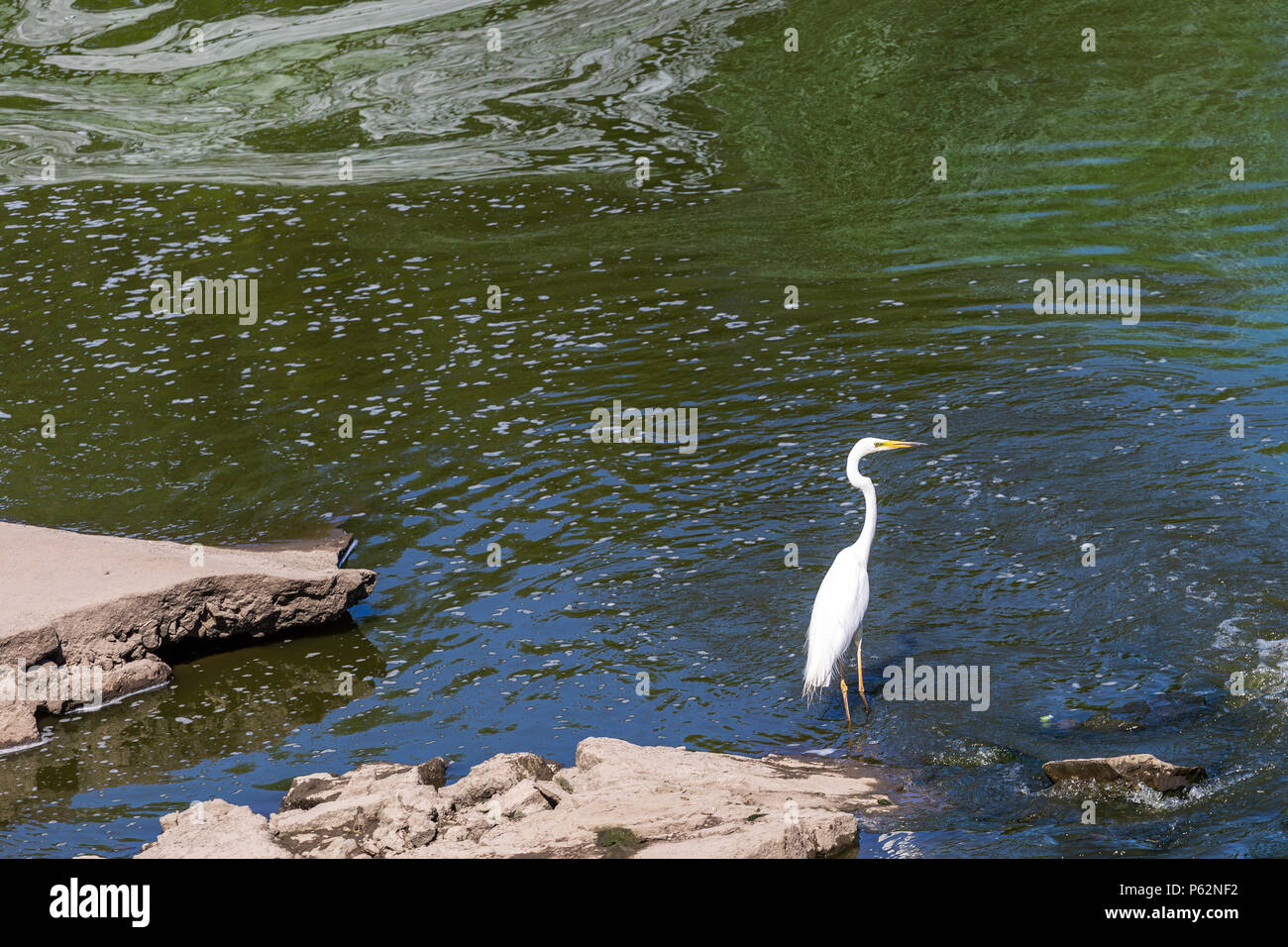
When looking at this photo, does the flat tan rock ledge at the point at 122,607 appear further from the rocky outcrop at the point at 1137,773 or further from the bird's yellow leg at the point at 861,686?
the rocky outcrop at the point at 1137,773

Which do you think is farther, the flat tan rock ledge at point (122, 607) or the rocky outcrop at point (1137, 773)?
the flat tan rock ledge at point (122, 607)

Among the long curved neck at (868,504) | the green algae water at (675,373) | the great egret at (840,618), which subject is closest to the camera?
the great egret at (840,618)

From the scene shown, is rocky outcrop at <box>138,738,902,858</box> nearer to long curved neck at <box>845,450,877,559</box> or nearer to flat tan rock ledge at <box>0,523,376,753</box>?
long curved neck at <box>845,450,877,559</box>

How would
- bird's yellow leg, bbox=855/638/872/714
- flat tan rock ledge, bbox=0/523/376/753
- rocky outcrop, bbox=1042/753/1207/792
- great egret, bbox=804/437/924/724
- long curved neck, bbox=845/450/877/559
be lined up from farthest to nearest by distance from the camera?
flat tan rock ledge, bbox=0/523/376/753, long curved neck, bbox=845/450/877/559, bird's yellow leg, bbox=855/638/872/714, great egret, bbox=804/437/924/724, rocky outcrop, bbox=1042/753/1207/792

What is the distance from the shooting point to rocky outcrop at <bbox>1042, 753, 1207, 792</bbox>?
24.0ft

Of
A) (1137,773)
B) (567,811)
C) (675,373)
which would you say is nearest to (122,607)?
(567,811)

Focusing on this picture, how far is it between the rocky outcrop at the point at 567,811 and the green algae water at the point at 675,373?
0.44m

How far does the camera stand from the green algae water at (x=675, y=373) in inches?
348

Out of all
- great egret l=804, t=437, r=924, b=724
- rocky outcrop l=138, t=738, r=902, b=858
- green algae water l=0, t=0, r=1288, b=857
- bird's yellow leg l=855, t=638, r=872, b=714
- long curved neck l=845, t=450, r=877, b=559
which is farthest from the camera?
long curved neck l=845, t=450, r=877, b=559

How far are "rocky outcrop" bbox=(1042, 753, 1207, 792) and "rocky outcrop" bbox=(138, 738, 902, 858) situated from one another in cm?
105

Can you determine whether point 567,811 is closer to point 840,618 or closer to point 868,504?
point 840,618

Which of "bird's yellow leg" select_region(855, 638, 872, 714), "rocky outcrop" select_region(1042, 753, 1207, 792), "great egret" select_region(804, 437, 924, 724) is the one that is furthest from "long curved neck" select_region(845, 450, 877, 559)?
"rocky outcrop" select_region(1042, 753, 1207, 792)

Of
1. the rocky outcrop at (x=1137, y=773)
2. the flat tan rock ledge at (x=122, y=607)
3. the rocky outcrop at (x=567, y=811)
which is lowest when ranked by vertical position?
the rocky outcrop at (x=567, y=811)

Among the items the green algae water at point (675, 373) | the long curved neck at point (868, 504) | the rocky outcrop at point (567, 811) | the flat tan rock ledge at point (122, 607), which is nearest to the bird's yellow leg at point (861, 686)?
the green algae water at point (675, 373)
